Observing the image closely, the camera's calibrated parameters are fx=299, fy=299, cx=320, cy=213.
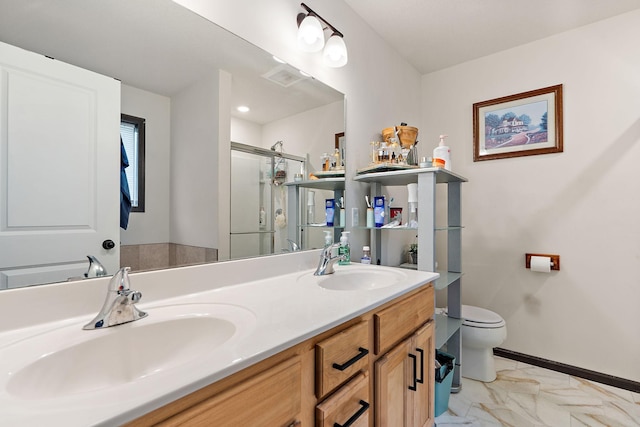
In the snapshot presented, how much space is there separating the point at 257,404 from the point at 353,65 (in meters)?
1.86

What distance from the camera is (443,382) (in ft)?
5.48

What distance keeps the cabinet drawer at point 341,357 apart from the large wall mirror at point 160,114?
1.92 feet

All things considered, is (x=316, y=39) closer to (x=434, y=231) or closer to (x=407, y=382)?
A: (x=434, y=231)

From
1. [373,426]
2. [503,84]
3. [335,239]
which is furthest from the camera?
[503,84]

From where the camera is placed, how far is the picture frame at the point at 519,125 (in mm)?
2166

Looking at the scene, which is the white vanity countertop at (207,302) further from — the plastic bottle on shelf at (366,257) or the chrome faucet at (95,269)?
the plastic bottle on shelf at (366,257)

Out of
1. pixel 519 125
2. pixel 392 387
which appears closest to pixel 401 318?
pixel 392 387

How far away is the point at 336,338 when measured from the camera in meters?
0.81

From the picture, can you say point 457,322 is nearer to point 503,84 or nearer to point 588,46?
point 503,84

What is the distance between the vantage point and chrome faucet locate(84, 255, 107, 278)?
2.81 feet

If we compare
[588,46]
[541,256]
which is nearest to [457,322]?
[541,256]

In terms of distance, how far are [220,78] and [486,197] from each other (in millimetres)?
2182

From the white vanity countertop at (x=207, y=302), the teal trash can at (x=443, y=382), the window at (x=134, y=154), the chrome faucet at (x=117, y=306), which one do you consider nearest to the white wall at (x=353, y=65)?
the window at (x=134, y=154)

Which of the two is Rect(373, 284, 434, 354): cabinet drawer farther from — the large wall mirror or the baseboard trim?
the baseboard trim
